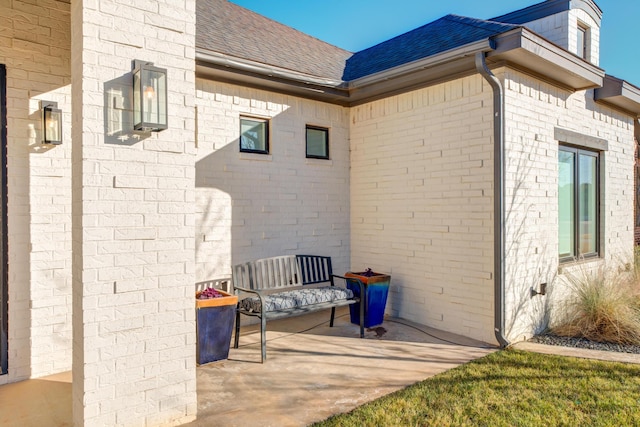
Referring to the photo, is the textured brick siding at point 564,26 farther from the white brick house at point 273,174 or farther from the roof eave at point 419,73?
the roof eave at point 419,73

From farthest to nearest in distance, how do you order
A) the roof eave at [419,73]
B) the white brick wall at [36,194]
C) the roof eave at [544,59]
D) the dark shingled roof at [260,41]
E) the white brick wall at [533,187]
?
1. the dark shingled roof at [260,41]
2. the white brick wall at [533,187]
3. the roof eave at [419,73]
4. the roof eave at [544,59]
5. the white brick wall at [36,194]

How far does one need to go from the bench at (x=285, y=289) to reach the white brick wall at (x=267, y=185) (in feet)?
1.17

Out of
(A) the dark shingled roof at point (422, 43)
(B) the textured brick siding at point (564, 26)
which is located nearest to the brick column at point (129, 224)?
(A) the dark shingled roof at point (422, 43)

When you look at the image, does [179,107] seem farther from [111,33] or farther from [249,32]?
[249,32]

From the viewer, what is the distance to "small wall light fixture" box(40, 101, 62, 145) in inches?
149

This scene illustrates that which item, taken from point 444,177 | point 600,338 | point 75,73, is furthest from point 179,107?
point 600,338

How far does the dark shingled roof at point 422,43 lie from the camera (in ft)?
17.1

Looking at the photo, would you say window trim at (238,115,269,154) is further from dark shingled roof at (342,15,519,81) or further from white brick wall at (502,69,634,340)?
white brick wall at (502,69,634,340)

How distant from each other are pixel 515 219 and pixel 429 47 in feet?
8.73

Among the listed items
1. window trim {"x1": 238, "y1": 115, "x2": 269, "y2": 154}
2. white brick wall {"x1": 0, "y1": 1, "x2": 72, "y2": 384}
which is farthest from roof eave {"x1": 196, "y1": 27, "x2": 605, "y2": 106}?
white brick wall {"x1": 0, "y1": 1, "x2": 72, "y2": 384}

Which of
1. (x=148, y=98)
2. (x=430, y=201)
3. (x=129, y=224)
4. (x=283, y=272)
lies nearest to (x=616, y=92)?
(x=430, y=201)

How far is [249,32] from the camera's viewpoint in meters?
6.62

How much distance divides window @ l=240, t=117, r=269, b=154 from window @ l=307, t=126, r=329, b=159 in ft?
2.50

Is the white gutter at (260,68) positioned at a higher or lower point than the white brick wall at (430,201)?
higher
